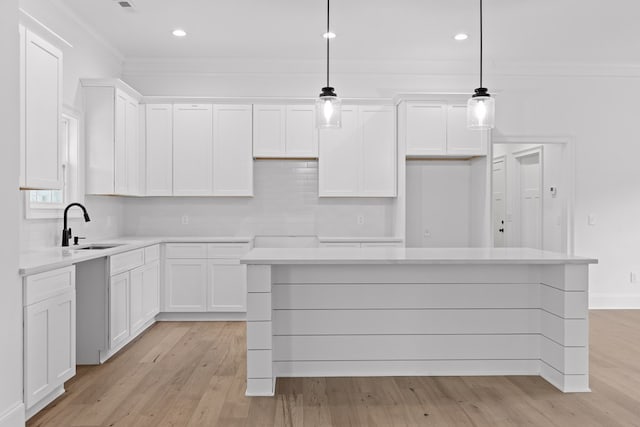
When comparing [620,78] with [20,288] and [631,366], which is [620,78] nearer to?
[631,366]

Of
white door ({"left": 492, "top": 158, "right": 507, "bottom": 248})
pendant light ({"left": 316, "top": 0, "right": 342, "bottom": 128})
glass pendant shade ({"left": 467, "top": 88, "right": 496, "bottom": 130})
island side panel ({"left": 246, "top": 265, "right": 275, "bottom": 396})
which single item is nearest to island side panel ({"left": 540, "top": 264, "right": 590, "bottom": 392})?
glass pendant shade ({"left": 467, "top": 88, "right": 496, "bottom": 130})

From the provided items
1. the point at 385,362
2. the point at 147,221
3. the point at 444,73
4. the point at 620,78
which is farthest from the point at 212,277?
the point at 620,78

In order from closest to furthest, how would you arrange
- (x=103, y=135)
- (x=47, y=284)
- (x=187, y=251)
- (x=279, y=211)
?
1. (x=47, y=284)
2. (x=103, y=135)
3. (x=187, y=251)
4. (x=279, y=211)

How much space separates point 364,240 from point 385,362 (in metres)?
1.96

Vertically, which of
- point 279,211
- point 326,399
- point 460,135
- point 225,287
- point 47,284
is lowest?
point 326,399

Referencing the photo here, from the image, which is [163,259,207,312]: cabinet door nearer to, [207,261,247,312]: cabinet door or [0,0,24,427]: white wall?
[207,261,247,312]: cabinet door

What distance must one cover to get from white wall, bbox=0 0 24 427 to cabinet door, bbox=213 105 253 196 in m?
2.79

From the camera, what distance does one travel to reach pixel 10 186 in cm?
261

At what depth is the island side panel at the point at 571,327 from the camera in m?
3.09

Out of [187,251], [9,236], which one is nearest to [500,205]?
[187,251]

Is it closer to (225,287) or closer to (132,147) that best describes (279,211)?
(225,287)

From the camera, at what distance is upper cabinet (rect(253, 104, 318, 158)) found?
5.42 metres

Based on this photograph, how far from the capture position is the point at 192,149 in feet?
17.8

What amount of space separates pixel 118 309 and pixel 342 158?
109 inches
